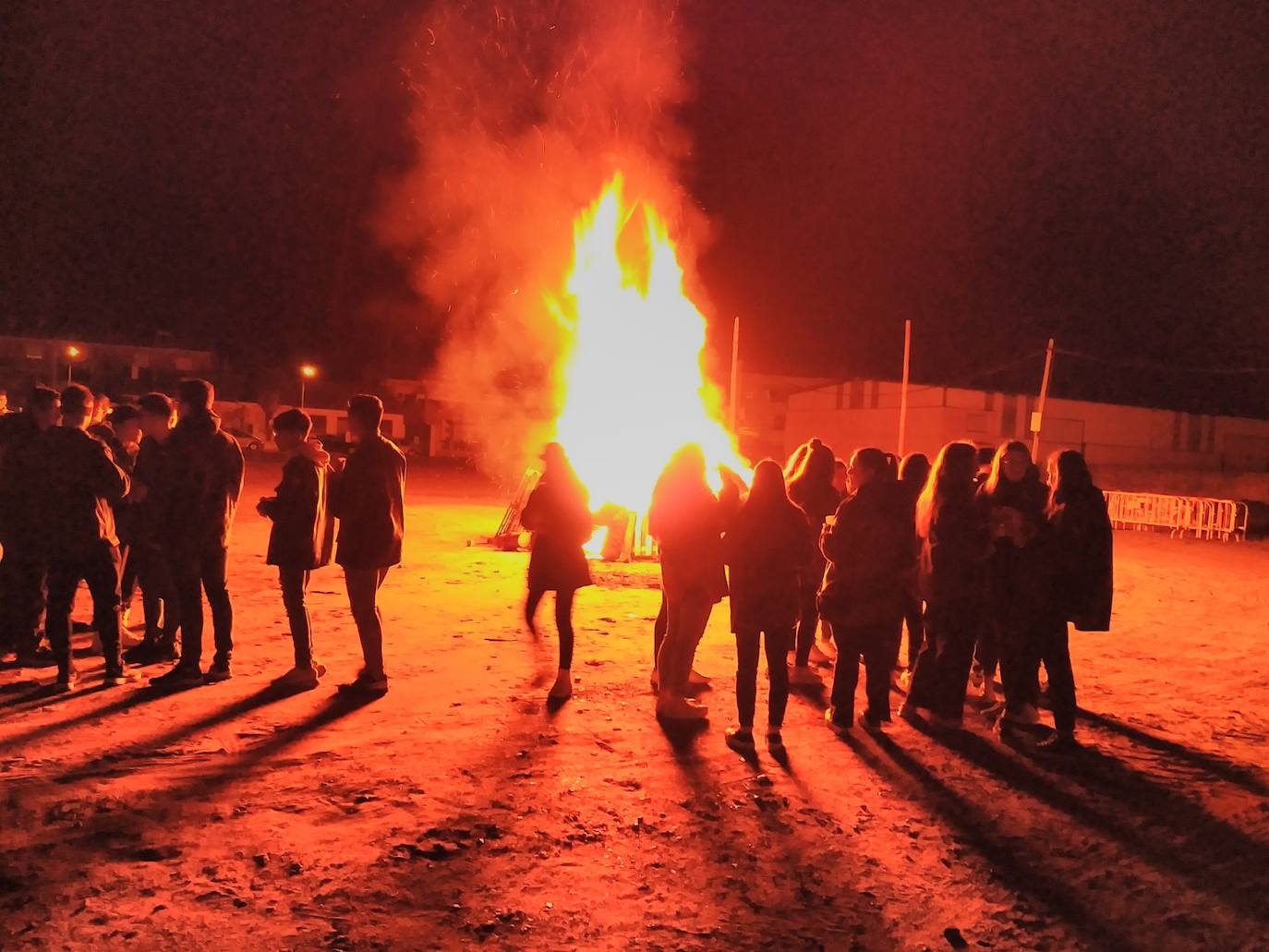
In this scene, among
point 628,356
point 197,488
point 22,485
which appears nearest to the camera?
point 22,485

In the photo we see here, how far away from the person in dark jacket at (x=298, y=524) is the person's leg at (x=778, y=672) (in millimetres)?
3267

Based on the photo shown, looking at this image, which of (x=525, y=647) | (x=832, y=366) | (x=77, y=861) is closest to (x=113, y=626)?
(x=77, y=861)

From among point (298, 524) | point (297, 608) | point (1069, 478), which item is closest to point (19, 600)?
point (297, 608)

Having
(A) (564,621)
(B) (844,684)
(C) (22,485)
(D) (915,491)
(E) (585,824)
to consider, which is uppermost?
(D) (915,491)

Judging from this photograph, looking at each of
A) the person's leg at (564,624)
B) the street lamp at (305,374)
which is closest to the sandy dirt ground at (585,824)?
the person's leg at (564,624)

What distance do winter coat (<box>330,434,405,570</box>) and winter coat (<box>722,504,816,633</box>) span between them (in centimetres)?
240

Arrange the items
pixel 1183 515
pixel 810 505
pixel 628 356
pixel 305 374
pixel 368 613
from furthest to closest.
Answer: pixel 305 374
pixel 1183 515
pixel 628 356
pixel 810 505
pixel 368 613

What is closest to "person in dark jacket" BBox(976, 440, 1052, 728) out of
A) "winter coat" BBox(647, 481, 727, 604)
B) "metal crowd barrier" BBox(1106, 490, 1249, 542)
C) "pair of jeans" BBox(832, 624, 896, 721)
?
"pair of jeans" BBox(832, 624, 896, 721)

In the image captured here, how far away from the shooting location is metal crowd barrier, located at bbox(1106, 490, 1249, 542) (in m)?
23.3

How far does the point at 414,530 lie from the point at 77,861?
1315 cm

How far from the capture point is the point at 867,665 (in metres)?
5.89

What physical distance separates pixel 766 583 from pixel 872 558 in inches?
30.3

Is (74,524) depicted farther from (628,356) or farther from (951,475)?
(628,356)

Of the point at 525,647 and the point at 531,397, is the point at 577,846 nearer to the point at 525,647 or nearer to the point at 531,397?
the point at 525,647
